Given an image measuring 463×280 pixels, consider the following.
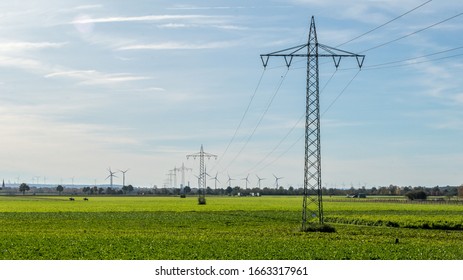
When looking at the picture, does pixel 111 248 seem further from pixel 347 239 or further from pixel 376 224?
pixel 376 224

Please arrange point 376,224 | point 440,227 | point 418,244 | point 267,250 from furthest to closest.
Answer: point 376,224, point 440,227, point 418,244, point 267,250

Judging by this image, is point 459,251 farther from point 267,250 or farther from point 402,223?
point 402,223

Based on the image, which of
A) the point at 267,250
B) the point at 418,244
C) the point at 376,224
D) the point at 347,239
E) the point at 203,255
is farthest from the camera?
the point at 376,224

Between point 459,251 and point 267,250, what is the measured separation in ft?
41.6

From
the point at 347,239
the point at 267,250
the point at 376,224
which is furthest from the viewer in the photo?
the point at 376,224

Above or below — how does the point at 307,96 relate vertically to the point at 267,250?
above

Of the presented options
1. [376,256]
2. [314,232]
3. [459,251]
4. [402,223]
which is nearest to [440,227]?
[402,223]

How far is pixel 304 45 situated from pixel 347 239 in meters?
18.2

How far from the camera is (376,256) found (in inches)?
1591

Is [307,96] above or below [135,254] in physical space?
above

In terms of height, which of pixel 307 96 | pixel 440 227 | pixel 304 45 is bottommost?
pixel 440 227

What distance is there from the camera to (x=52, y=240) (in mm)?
50875

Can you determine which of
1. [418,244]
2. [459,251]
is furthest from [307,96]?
[459,251]

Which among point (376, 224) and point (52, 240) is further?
point (376, 224)
